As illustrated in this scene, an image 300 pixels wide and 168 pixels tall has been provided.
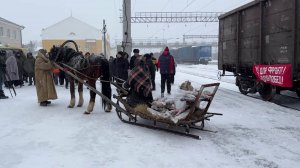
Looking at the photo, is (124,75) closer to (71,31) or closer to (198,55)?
(198,55)

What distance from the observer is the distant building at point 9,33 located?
145ft

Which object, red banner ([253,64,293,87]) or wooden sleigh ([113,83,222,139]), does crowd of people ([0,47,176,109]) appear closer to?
wooden sleigh ([113,83,222,139])

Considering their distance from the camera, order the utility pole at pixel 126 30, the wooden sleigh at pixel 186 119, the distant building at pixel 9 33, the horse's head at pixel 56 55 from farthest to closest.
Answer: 1. the distant building at pixel 9 33
2. the utility pole at pixel 126 30
3. the horse's head at pixel 56 55
4. the wooden sleigh at pixel 186 119

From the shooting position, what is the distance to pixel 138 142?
6.30 m

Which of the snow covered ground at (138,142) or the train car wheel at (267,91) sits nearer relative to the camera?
the snow covered ground at (138,142)

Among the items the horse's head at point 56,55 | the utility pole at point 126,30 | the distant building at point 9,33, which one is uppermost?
the distant building at point 9,33

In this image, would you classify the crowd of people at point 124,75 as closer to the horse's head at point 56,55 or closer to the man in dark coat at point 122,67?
the man in dark coat at point 122,67

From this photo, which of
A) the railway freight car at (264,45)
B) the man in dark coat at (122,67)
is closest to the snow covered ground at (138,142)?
the railway freight car at (264,45)

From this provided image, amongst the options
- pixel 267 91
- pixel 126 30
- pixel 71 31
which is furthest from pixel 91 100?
pixel 71 31

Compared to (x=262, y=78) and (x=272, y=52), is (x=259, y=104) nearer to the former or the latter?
(x=262, y=78)

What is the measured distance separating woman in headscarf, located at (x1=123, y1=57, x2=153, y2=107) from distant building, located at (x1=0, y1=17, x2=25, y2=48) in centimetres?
3701

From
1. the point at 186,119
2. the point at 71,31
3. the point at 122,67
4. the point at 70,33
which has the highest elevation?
the point at 71,31

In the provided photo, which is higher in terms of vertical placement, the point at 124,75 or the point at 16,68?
the point at 16,68

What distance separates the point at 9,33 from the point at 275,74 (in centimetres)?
4409
